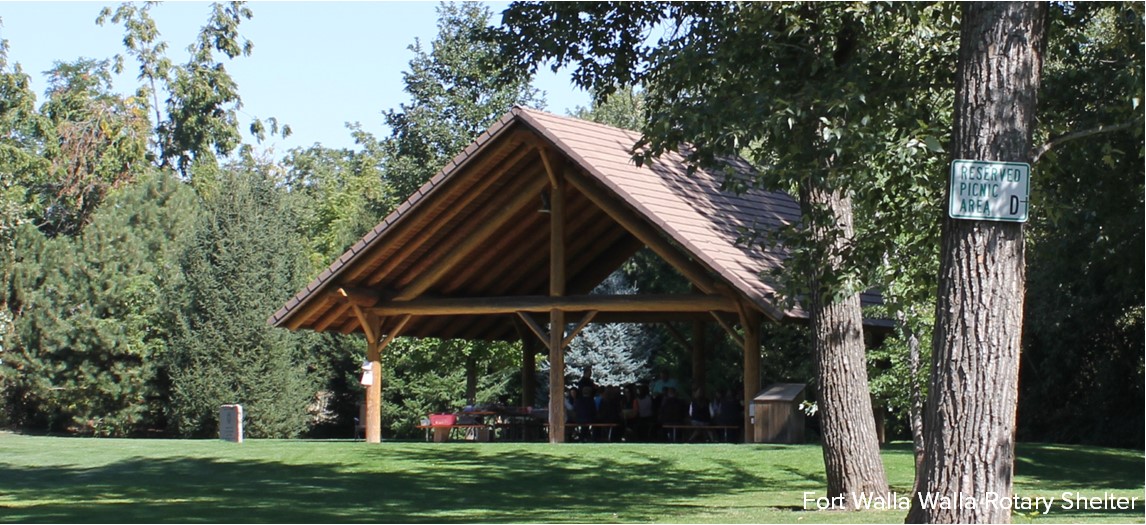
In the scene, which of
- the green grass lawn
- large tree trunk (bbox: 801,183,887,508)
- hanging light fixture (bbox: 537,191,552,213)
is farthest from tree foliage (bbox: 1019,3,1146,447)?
hanging light fixture (bbox: 537,191,552,213)

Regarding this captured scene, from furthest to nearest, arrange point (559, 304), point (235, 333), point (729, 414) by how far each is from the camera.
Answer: point (235, 333), point (729, 414), point (559, 304)

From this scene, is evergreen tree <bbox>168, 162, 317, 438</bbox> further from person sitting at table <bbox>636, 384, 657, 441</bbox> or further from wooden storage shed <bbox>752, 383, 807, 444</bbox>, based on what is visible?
wooden storage shed <bbox>752, 383, 807, 444</bbox>

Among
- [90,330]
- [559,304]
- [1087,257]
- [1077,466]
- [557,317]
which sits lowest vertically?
[1077,466]

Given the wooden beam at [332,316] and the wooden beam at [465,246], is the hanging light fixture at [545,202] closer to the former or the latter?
the wooden beam at [465,246]

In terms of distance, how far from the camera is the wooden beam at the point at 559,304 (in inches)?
768

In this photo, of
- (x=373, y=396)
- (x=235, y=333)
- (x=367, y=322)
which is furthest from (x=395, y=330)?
(x=235, y=333)

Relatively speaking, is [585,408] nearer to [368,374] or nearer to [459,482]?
[368,374]

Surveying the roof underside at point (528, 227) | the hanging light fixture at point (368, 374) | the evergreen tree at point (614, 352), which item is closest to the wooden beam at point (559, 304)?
the roof underside at point (528, 227)

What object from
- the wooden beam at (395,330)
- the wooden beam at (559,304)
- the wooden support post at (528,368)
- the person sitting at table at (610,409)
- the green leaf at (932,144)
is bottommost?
the person sitting at table at (610,409)

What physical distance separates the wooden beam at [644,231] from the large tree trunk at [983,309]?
11.6m

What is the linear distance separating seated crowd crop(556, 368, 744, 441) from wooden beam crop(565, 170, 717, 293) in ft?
11.6

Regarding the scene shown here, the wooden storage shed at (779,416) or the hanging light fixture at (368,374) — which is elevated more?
the hanging light fixture at (368,374)

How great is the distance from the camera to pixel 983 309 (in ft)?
24.0

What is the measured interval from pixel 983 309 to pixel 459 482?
30.5 feet
